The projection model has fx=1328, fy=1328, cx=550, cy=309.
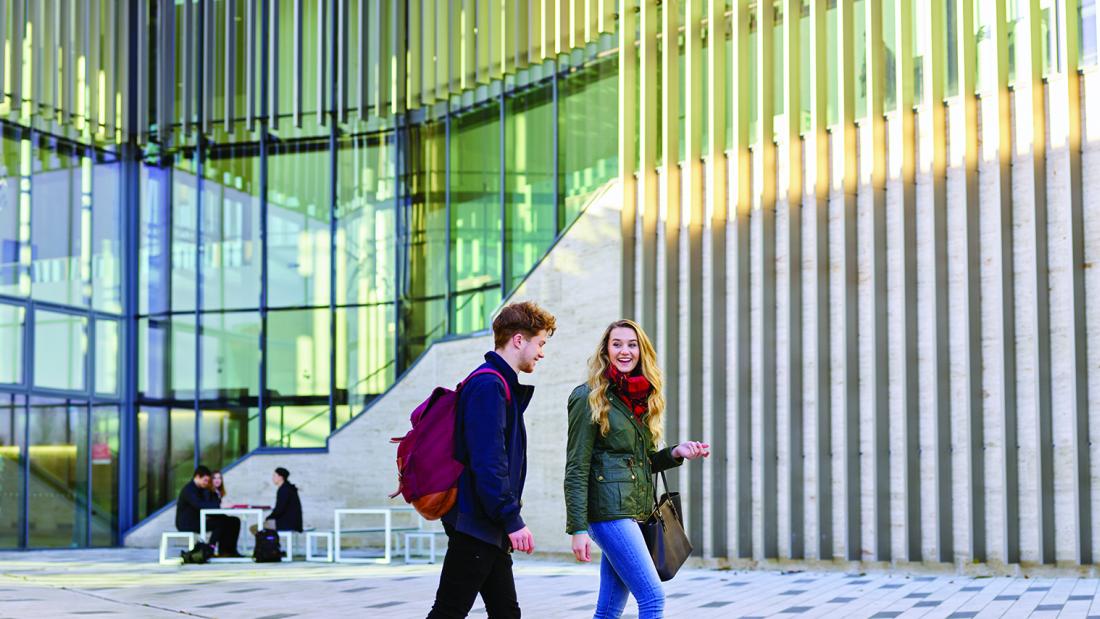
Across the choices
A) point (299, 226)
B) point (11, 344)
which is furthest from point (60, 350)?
point (299, 226)

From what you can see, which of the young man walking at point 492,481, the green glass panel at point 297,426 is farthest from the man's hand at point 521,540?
the green glass panel at point 297,426

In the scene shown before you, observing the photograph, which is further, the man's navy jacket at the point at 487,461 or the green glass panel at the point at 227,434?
the green glass panel at the point at 227,434

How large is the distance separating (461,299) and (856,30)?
7413 millimetres

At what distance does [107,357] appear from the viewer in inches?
848

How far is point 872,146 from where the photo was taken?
41.2ft

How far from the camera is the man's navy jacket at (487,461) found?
4570 mm

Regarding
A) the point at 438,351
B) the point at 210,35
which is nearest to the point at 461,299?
the point at 438,351

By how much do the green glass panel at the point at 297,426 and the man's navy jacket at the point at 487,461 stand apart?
15767mm

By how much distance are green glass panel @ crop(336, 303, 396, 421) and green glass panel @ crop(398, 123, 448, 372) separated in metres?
0.30

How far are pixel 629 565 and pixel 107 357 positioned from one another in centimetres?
1813

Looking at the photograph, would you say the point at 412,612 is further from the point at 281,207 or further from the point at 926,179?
the point at 281,207

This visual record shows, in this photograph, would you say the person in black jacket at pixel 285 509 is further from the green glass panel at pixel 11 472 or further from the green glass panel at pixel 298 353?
the green glass panel at pixel 11 472

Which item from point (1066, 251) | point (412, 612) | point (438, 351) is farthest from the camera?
point (438, 351)

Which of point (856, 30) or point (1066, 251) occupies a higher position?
point (856, 30)
